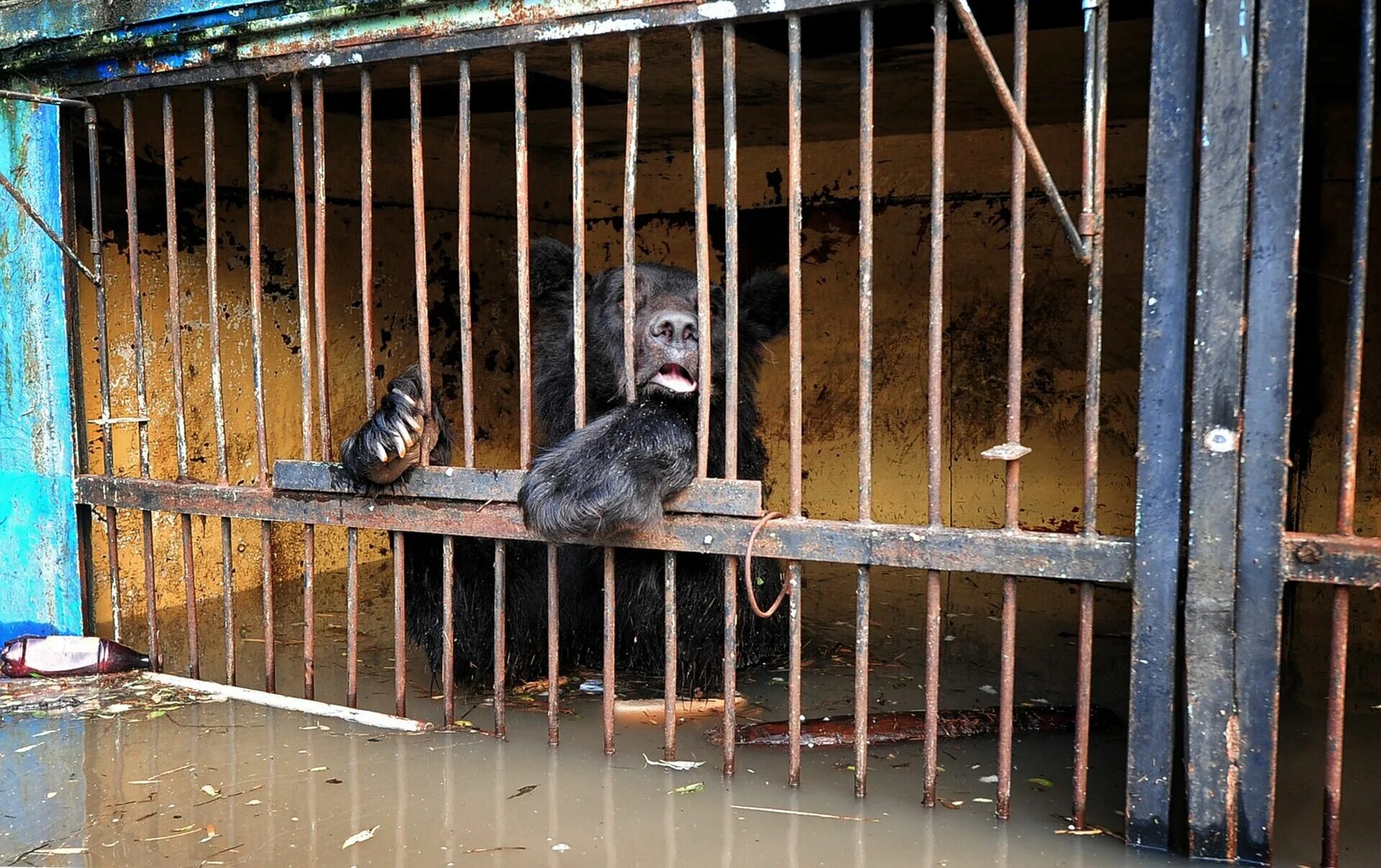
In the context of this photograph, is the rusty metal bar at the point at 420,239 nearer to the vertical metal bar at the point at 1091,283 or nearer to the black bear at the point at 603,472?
the black bear at the point at 603,472

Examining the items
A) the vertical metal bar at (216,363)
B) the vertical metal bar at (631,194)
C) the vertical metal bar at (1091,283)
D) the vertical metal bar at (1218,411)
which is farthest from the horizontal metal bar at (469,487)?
the vertical metal bar at (1218,411)

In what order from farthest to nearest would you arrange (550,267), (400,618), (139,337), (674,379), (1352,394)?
(550,267) < (139,337) < (674,379) < (400,618) < (1352,394)

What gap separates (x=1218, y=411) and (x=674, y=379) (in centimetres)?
192

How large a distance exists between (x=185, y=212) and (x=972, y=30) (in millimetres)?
4759

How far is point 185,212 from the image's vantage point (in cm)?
611

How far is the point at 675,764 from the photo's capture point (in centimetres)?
364

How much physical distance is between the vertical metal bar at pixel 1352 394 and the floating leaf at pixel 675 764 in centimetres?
177

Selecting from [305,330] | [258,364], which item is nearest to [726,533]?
[305,330]

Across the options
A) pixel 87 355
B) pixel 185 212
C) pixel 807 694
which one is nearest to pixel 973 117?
pixel 807 694

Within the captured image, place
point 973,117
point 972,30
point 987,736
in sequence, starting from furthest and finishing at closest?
point 973,117
point 987,736
point 972,30

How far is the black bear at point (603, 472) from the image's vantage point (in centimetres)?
351

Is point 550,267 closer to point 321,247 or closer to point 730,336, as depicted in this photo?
point 321,247

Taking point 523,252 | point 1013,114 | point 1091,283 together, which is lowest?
point 1091,283

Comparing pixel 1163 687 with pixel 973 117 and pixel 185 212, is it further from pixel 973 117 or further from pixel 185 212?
pixel 185 212
